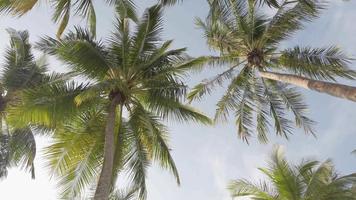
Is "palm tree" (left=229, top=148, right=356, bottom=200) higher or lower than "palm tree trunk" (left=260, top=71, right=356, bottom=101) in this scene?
lower

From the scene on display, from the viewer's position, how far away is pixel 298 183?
17172mm

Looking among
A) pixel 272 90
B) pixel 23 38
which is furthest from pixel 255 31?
pixel 23 38

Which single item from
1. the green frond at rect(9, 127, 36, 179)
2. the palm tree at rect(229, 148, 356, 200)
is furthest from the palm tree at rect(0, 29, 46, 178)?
the palm tree at rect(229, 148, 356, 200)

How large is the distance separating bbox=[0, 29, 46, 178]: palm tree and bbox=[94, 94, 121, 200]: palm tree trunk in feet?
20.1

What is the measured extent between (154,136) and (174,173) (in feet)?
5.81

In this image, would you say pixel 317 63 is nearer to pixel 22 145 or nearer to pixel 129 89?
pixel 129 89

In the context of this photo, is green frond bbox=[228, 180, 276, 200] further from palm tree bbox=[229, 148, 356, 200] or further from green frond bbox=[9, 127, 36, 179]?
green frond bbox=[9, 127, 36, 179]

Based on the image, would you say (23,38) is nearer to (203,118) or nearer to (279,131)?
(203,118)

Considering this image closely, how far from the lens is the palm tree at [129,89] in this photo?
14.2 metres

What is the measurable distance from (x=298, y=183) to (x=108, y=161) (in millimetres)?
8170

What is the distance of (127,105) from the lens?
15.3 meters

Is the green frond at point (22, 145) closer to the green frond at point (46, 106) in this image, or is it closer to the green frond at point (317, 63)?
the green frond at point (46, 106)

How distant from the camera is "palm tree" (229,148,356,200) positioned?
51.3ft

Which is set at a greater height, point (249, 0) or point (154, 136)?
point (249, 0)
